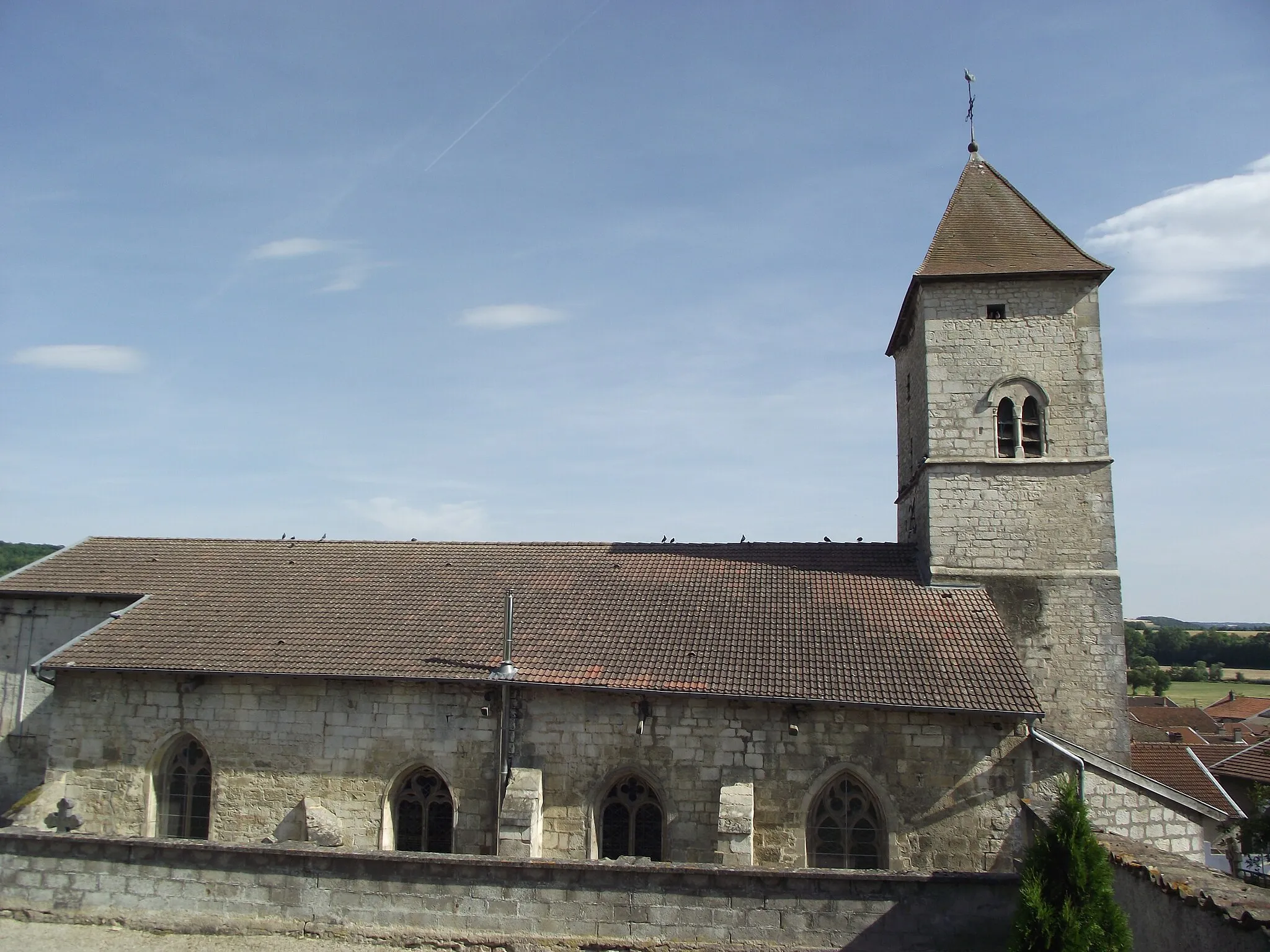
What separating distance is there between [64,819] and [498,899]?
941 cm

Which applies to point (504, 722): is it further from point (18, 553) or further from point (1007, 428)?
point (18, 553)

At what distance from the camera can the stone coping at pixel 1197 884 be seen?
24.9ft

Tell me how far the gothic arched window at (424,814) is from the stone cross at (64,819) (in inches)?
221

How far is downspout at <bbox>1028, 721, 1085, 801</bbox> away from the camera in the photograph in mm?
13141

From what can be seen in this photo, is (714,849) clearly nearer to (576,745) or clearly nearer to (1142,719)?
(576,745)

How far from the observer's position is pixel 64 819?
15.7 m

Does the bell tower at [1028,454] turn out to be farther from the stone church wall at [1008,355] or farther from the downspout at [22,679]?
the downspout at [22,679]

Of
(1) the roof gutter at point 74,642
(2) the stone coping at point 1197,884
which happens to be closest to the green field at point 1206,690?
(2) the stone coping at point 1197,884

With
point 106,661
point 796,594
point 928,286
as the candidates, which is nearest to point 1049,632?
point 796,594

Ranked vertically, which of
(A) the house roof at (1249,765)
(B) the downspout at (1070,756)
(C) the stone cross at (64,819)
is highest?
(B) the downspout at (1070,756)

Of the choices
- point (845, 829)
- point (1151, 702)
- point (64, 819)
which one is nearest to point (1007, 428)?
point (845, 829)

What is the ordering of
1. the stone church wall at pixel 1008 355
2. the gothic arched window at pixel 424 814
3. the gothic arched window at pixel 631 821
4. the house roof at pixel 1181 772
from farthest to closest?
the house roof at pixel 1181 772 → the stone church wall at pixel 1008 355 → the gothic arched window at pixel 424 814 → the gothic arched window at pixel 631 821

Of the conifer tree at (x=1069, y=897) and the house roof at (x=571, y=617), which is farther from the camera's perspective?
the house roof at (x=571, y=617)

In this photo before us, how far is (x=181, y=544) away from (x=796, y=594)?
13818 millimetres
